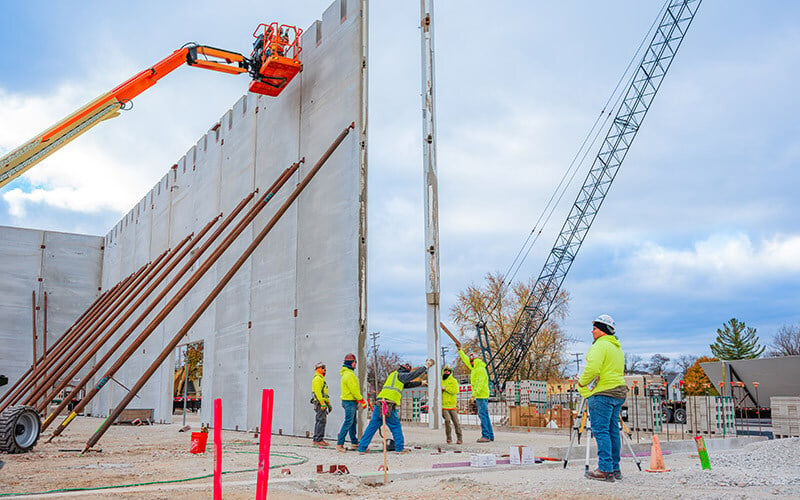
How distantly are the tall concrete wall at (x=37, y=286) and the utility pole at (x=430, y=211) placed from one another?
809 inches

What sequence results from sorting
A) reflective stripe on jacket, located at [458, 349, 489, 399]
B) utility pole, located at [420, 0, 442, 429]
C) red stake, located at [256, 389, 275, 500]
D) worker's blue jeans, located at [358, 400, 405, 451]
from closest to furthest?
red stake, located at [256, 389, 275, 500]
worker's blue jeans, located at [358, 400, 405, 451]
reflective stripe on jacket, located at [458, 349, 489, 399]
utility pole, located at [420, 0, 442, 429]

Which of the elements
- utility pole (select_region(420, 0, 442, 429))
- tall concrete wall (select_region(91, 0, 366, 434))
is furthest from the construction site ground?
utility pole (select_region(420, 0, 442, 429))

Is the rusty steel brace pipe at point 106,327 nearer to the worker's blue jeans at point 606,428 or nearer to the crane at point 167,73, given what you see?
the crane at point 167,73

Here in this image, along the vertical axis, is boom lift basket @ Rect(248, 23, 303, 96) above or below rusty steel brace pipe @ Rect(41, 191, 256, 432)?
above

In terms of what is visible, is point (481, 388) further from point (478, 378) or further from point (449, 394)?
point (449, 394)

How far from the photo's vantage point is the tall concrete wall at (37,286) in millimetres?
27500

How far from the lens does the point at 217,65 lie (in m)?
17.7

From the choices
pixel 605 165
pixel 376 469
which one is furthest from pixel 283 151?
pixel 605 165

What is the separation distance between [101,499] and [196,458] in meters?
3.98

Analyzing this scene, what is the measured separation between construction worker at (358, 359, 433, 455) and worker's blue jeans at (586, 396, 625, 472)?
346 centimetres

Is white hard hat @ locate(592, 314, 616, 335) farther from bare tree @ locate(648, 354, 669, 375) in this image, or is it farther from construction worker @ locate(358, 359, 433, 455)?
bare tree @ locate(648, 354, 669, 375)

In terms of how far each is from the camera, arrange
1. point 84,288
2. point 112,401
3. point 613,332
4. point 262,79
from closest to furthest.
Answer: point 613,332
point 262,79
point 112,401
point 84,288

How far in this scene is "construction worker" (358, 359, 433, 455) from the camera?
9648mm

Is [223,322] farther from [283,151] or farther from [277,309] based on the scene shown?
[283,151]
